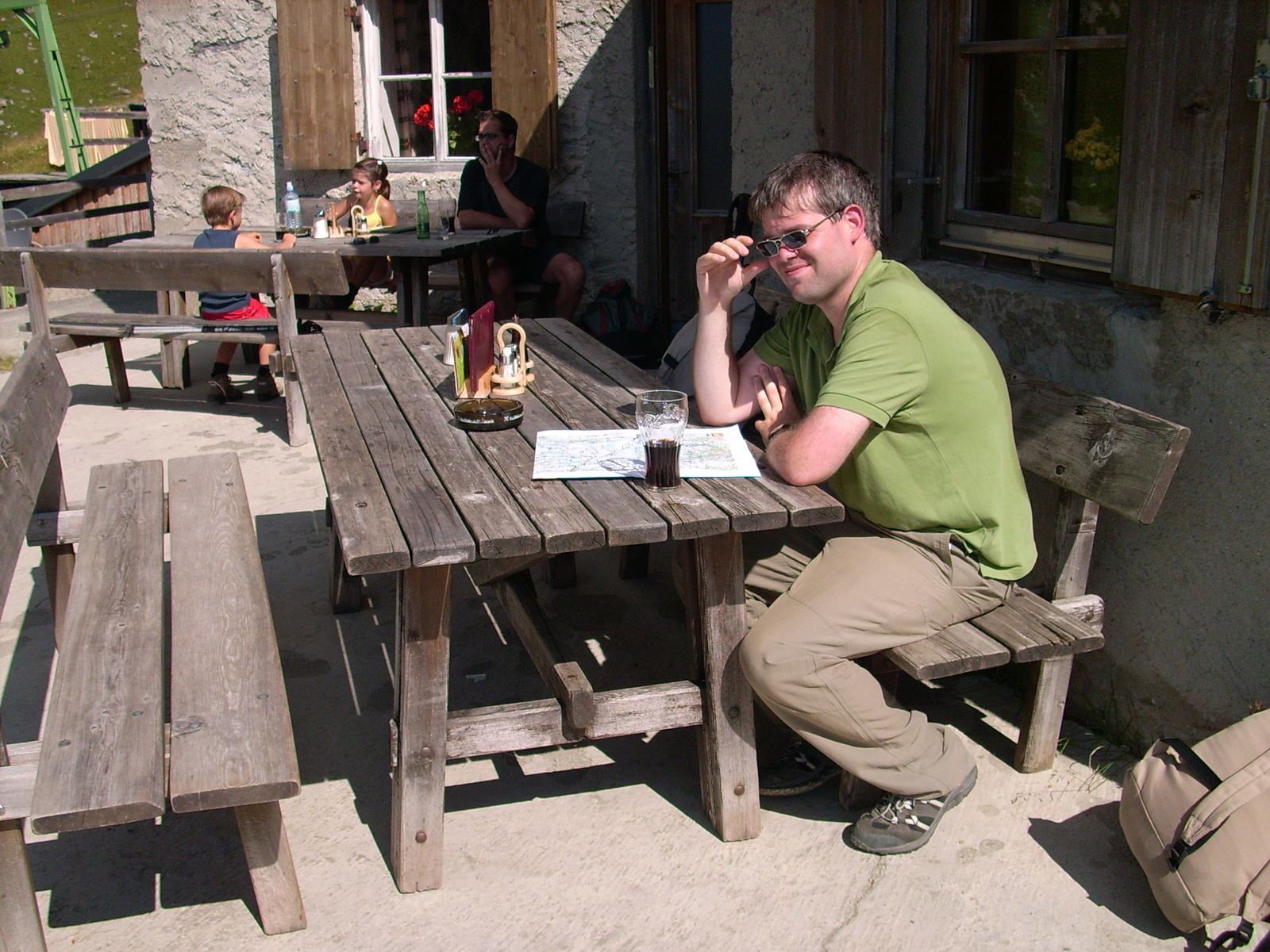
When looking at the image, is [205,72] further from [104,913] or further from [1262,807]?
[1262,807]

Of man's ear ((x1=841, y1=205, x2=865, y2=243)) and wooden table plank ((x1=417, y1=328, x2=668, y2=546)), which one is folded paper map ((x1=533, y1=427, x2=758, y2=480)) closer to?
wooden table plank ((x1=417, y1=328, x2=668, y2=546))

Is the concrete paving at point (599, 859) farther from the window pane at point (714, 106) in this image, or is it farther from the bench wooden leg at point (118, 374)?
the window pane at point (714, 106)

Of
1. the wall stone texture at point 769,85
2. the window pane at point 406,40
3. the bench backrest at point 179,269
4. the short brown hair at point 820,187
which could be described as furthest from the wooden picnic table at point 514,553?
the window pane at point 406,40

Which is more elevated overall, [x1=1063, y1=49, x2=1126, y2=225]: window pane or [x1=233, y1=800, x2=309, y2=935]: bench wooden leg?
[x1=1063, y1=49, x2=1126, y2=225]: window pane

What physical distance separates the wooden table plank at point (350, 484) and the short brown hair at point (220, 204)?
3.36 metres

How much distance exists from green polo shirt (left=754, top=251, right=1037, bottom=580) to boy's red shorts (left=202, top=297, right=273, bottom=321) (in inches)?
171

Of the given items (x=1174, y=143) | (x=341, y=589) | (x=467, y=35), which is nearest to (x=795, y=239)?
(x=1174, y=143)

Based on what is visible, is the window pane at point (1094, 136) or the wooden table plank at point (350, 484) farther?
the window pane at point (1094, 136)

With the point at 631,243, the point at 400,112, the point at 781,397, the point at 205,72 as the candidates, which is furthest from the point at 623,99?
the point at 781,397

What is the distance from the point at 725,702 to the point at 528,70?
5307 mm

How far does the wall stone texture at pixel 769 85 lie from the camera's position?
4391 mm

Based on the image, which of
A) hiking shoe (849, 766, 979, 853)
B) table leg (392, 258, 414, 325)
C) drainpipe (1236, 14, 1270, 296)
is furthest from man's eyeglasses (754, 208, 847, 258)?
table leg (392, 258, 414, 325)

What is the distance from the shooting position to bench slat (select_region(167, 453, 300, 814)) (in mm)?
1868

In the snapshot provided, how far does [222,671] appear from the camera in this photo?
218 cm
